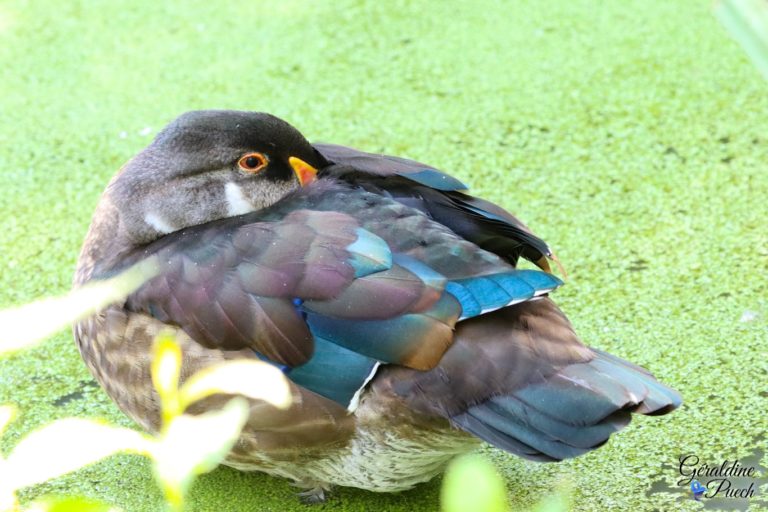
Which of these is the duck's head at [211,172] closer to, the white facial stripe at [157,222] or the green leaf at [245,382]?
the white facial stripe at [157,222]

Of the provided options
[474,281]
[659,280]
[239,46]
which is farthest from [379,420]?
[239,46]

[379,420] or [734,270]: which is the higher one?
[379,420]

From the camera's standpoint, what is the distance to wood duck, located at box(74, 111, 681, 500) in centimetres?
144

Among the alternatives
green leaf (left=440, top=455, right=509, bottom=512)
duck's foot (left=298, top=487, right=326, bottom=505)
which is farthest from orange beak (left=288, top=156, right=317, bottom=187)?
green leaf (left=440, top=455, right=509, bottom=512)

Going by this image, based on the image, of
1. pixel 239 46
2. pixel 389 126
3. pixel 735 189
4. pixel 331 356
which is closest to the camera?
pixel 331 356

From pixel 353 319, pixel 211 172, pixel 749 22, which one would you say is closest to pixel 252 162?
pixel 211 172

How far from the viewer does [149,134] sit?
2.76 metres


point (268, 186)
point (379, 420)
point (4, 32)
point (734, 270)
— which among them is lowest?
point (734, 270)

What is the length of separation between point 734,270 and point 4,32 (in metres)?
2.36

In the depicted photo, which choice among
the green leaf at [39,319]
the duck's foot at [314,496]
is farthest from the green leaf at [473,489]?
the duck's foot at [314,496]

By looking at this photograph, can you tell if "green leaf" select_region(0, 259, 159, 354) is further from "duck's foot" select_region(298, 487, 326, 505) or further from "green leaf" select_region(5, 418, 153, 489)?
"duck's foot" select_region(298, 487, 326, 505)

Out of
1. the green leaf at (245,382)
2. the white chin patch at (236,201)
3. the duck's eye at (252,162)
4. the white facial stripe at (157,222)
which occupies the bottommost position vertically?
the white chin patch at (236,201)

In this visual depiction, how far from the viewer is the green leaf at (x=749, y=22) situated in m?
1.00

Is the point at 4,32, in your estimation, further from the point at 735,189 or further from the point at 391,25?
the point at 735,189
